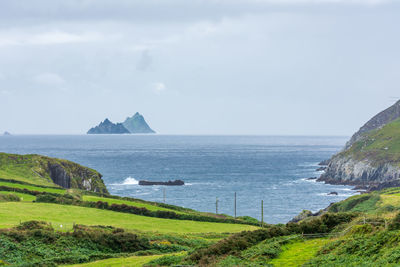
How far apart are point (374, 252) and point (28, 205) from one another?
56.5 meters

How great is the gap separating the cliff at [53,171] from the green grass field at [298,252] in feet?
314

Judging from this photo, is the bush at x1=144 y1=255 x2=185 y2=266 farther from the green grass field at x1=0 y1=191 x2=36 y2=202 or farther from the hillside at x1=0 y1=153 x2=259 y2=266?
the green grass field at x1=0 y1=191 x2=36 y2=202

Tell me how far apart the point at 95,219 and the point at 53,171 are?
65.9 meters

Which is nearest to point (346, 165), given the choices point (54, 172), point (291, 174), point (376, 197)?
point (291, 174)

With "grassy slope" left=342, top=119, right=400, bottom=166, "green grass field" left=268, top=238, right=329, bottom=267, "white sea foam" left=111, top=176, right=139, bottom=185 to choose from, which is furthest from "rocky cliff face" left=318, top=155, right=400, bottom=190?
→ "green grass field" left=268, top=238, right=329, bottom=267

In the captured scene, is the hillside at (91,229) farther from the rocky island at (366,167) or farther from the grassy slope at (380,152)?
the grassy slope at (380,152)

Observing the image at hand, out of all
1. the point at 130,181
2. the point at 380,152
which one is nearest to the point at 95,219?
the point at 130,181

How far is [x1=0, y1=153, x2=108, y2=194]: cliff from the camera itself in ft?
390

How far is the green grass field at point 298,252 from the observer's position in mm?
26703

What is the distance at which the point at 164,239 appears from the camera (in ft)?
157

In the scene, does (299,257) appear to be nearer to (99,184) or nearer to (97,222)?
(97,222)

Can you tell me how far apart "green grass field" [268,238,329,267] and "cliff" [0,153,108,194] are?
95608mm

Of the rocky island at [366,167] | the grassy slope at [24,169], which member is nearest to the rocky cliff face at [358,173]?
the rocky island at [366,167]

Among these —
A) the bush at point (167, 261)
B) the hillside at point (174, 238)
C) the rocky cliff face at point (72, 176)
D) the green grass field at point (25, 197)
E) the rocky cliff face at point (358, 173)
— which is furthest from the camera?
the rocky cliff face at point (358, 173)
